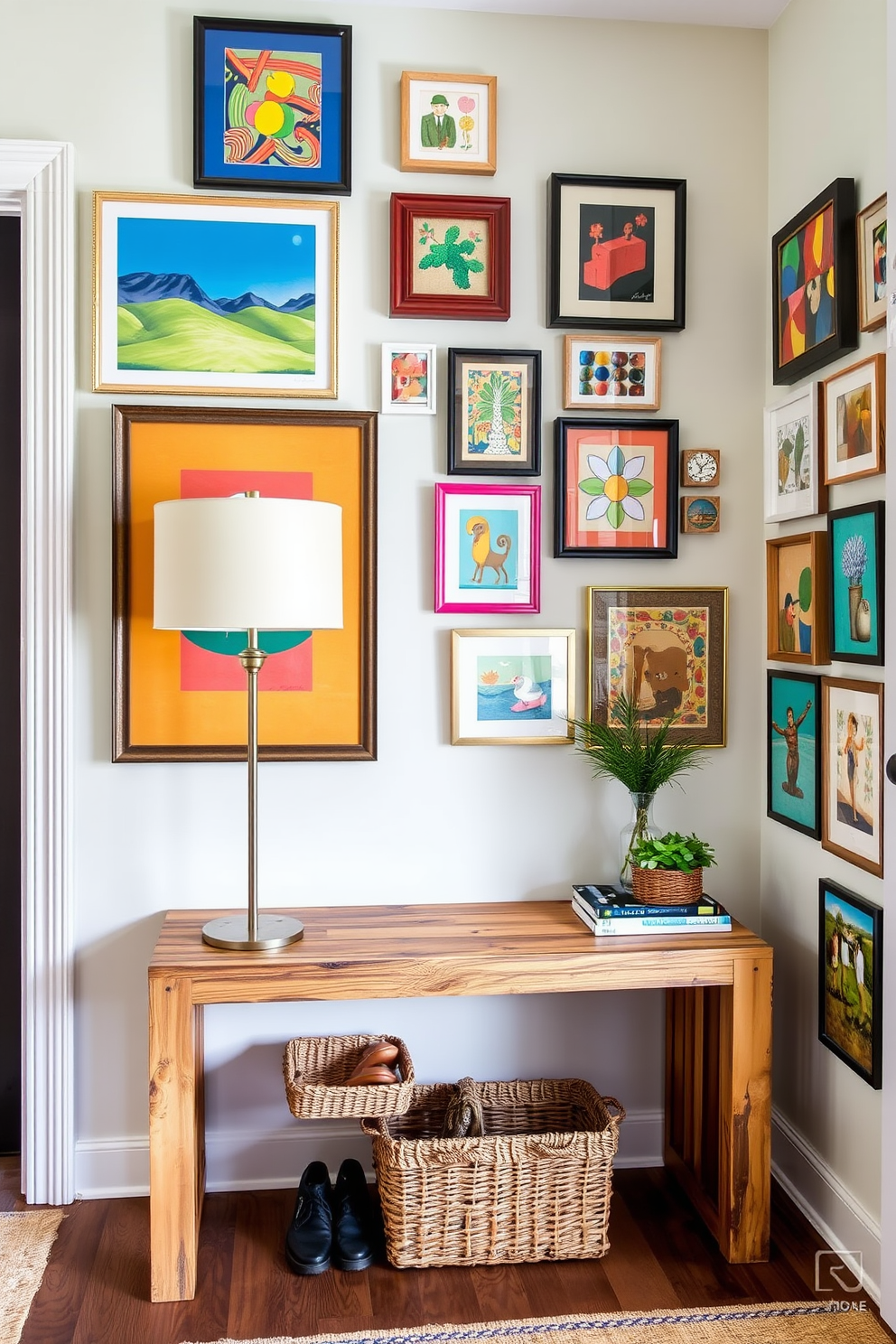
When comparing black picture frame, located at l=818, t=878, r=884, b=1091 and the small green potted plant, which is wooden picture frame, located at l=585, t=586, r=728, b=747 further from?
black picture frame, located at l=818, t=878, r=884, b=1091

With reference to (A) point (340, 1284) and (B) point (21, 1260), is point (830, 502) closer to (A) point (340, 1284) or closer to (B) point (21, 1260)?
(A) point (340, 1284)

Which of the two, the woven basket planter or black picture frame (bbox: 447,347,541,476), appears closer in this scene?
the woven basket planter

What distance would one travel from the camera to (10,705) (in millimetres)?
2461

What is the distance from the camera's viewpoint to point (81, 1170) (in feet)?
7.69

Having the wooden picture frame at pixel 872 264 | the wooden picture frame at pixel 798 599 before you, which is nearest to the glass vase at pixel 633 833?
the wooden picture frame at pixel 798 599

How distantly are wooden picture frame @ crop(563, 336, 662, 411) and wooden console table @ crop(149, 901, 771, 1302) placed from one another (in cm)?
120

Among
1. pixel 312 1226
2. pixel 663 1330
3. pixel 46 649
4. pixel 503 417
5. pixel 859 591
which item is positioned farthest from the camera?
pixel 503 417

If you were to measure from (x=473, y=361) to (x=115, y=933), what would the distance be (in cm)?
154

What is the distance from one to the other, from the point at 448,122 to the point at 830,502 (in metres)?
1.22

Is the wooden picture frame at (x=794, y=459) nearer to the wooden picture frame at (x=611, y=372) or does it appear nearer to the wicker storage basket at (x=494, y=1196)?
the wooden picture frame at (x=611, y=372)

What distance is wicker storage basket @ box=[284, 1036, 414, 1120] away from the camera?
2.05 meters

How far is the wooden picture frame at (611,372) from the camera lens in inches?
95.2

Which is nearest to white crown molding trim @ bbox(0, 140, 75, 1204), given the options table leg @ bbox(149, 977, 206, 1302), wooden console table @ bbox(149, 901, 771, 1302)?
wooden console table @ bbox(149, 901, 771, 1302)

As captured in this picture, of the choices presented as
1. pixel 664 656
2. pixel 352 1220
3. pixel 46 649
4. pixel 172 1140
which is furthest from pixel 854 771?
pixel 46 649
